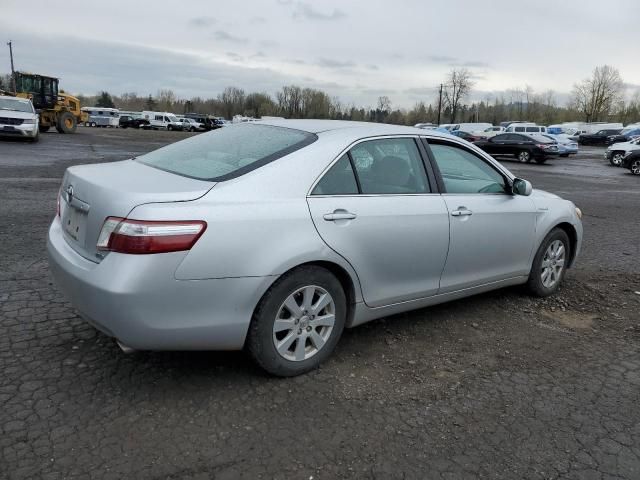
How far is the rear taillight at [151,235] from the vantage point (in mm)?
2748

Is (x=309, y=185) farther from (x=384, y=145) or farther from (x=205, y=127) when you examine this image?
(x=205, y=127)

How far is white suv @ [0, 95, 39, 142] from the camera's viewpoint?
22.0 meters

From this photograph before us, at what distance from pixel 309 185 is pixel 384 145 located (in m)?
0.84

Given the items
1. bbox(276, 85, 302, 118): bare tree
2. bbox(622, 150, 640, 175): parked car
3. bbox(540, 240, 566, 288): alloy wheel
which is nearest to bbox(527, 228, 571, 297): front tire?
bbox(540, 240, 566, 288): alloy wheel

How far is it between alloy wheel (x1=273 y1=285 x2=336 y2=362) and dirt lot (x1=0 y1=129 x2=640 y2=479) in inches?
7.7

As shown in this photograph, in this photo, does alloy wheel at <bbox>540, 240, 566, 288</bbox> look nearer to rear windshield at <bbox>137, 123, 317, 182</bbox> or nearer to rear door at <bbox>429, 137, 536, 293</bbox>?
rear door at <bbox>429, 137, 536, 293</bbox>

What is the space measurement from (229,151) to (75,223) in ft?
3.44

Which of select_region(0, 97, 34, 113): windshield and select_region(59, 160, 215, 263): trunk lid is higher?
select_region(0, 97, 34, 113): windshield

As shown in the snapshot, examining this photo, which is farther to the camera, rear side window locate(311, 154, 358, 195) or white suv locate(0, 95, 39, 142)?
white suv locate(0, 95, 39, 142)

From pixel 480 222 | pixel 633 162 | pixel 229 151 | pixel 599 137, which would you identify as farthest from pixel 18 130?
pixel 599 137

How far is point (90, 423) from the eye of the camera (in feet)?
9.18

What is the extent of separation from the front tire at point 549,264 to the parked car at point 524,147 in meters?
24.7

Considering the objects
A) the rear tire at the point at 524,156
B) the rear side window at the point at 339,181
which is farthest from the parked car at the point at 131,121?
the rear side window at the point at 339,181

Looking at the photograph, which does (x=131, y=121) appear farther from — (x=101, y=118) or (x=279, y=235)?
(x=279, y=235)
